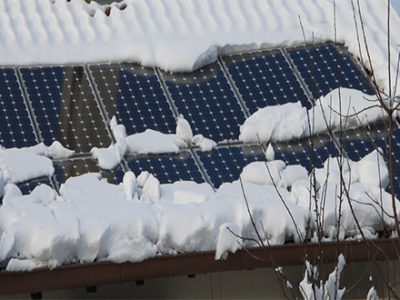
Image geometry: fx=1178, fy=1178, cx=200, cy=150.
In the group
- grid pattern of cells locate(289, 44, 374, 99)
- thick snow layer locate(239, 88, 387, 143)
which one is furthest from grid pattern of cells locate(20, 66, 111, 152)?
grid pattern of cells locate(289, 44, 374, 99)

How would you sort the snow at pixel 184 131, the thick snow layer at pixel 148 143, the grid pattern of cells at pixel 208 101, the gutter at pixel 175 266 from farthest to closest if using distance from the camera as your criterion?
1. the grid pattern of cells at pixel 208 101
2. the snow at pixel 184 131
3. the thick snow layer at pixel 148 143
4. the gutter at pixel 175 266

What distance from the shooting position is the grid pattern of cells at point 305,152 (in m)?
11.5

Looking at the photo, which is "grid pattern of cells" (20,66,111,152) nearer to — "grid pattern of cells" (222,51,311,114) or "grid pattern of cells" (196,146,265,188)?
"grid pattern of cells" (196,146,265,188)

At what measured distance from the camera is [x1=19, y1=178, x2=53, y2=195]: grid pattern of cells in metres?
10.7

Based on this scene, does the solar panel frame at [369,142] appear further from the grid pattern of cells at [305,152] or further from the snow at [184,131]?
the snow at [184,131]

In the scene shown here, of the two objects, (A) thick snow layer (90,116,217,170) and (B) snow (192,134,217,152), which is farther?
(B) snow (192,134,217,152)

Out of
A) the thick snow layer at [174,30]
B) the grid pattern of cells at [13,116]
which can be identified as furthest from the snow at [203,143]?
the grid pattern of cells at [13,116]

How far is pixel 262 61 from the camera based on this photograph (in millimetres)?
13055

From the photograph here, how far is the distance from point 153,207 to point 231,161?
4.77ft

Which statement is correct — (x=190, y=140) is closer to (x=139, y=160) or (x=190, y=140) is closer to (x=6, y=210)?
(x=139, y=160)

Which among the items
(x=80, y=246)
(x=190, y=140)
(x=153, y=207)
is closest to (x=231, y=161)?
(x=190, y=140)

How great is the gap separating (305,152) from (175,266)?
2.23 metres

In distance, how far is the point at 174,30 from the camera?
1350 cm

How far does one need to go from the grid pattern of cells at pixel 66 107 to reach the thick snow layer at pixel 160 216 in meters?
0.89
